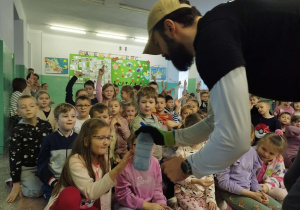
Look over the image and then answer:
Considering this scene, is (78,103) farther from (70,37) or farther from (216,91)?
(70,37)

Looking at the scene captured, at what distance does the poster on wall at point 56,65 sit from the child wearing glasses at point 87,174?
7659mm

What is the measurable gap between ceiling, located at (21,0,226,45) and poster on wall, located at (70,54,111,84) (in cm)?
109

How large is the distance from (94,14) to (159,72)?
15.2ft

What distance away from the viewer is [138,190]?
1883 millimetres

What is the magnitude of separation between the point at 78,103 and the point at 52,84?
21.1 ft

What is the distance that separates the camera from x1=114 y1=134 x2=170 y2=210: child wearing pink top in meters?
1.81

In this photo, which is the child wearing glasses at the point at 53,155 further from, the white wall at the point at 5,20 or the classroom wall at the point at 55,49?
the classroom wall at the point at 55,49

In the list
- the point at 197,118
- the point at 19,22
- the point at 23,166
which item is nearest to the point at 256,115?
the point at 197,118

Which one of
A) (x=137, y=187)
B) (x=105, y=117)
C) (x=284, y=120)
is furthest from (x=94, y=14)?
(x=137, y=187)

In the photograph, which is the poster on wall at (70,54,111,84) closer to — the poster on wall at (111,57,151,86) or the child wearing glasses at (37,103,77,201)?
the poster on wall at (111,57,151,86)

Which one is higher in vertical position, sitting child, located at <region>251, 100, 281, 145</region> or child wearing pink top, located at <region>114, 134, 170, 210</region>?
sitting child, located at <region>251, 100, 281, 145</region>

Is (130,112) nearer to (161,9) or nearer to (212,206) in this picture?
(212,206)

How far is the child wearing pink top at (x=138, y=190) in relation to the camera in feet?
5.93

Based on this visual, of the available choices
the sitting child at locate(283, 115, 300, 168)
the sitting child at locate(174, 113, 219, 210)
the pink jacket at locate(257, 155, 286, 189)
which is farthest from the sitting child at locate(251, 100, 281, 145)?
the sitting child at locate(174, 113, 219, 210)
